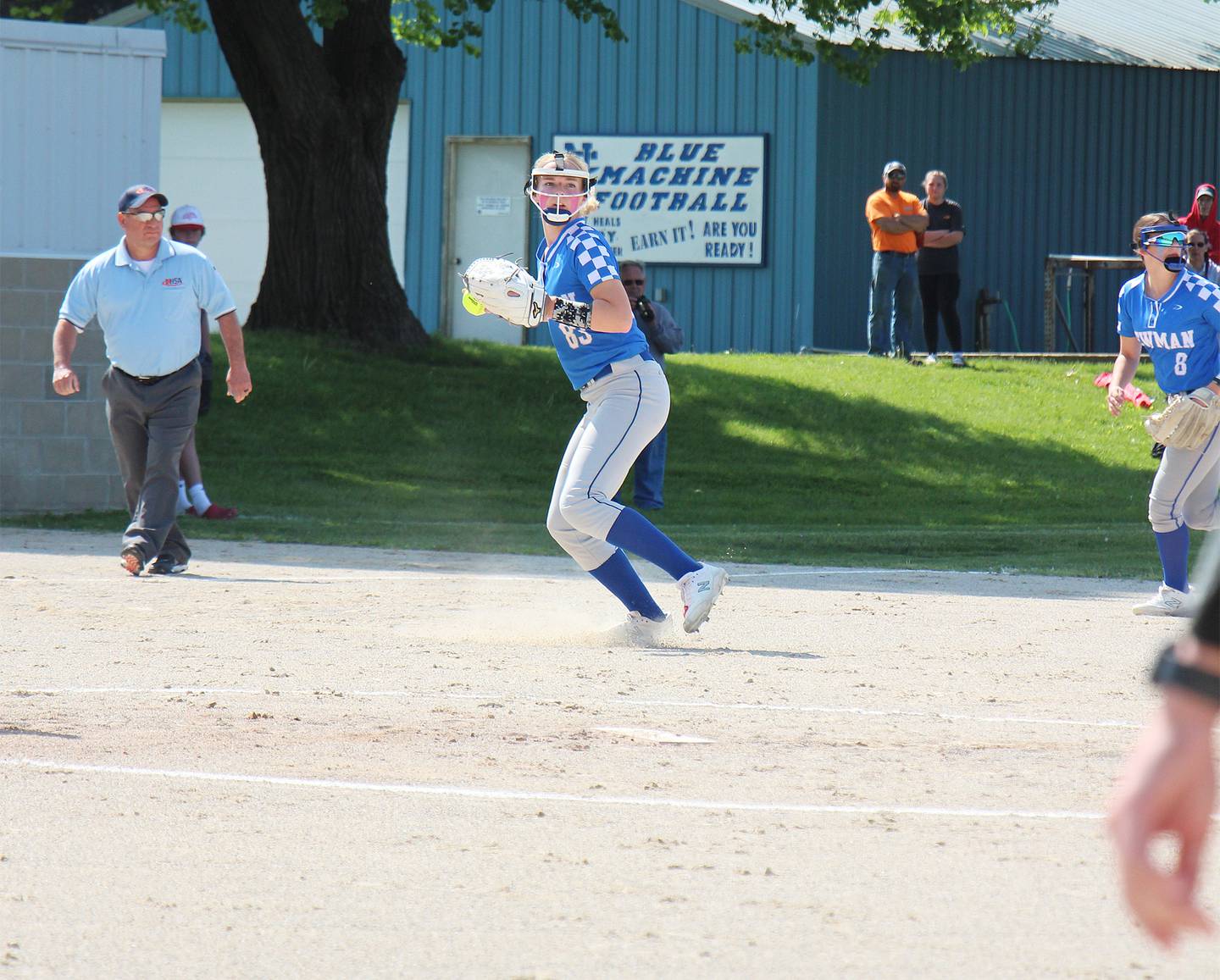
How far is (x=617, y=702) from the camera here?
7227mm

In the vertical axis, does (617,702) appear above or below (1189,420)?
below

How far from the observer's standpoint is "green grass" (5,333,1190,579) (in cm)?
1449

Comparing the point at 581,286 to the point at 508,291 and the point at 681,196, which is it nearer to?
the point at 508,291

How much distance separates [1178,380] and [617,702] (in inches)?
163

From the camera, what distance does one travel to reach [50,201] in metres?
15.2

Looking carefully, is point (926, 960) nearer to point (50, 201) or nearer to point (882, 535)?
point (882, 535)

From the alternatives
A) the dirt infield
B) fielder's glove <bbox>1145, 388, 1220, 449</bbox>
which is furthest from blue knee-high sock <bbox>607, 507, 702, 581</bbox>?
fielder's glove <bbox>1145, 388, 1220, 449</bbox>

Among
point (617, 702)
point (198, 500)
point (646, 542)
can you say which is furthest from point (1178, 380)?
point (198, 500)

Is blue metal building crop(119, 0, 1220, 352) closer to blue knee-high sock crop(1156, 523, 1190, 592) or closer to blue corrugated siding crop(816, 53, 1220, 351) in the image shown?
blue corrugated siding crop(816, 53, 1220, 351)

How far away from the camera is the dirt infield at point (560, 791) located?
4160mm

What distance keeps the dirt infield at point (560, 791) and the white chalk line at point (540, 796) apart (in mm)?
16

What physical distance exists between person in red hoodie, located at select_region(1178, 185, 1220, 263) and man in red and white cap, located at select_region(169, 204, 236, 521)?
10.4 meters

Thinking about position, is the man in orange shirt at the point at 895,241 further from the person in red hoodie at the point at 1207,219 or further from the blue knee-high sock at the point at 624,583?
the blue knee-high sock at the point at 624,583

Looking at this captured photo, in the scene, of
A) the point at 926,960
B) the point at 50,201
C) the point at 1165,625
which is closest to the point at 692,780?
the point at 926,960
